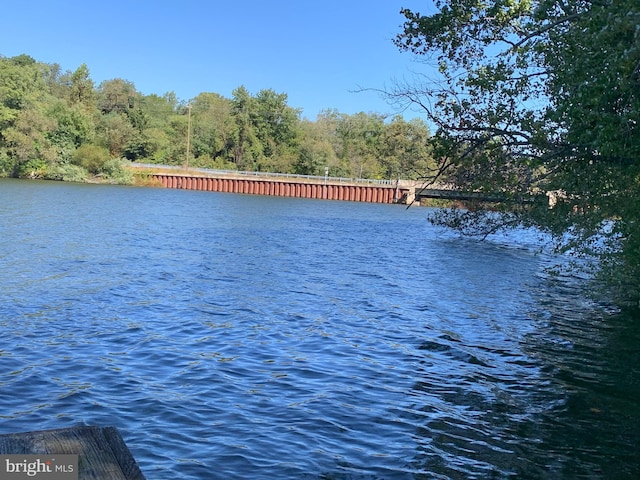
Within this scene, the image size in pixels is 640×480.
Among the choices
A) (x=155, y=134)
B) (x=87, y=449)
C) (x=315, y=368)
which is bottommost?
(x=315, y=368)

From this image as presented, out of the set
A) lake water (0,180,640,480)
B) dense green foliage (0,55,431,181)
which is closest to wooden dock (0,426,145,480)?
lake water (0,180,640,480)

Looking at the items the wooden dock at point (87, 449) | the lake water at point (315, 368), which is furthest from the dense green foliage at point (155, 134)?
the wooden dock at point (87, 449)

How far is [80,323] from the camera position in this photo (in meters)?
13.7

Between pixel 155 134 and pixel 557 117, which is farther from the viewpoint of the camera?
pixel 155 134

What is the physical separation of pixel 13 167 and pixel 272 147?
4826cm

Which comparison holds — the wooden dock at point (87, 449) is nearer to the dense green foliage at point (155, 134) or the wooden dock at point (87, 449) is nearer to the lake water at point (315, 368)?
the lake water at point (315, 368)


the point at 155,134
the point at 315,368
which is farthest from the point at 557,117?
the point at 155,134

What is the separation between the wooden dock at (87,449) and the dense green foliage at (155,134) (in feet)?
275

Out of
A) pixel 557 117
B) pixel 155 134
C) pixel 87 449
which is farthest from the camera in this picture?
pixel 155 134

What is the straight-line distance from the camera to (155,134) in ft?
374

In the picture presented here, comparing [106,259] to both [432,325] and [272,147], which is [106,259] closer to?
[432,325]

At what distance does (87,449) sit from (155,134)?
116 meters

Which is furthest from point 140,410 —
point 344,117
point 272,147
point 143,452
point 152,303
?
point 344,117

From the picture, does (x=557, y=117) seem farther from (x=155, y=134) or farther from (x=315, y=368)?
(x=155, y=134)
